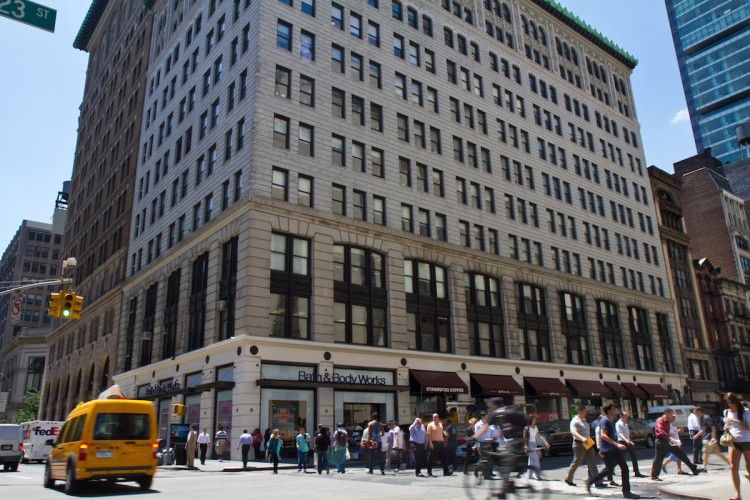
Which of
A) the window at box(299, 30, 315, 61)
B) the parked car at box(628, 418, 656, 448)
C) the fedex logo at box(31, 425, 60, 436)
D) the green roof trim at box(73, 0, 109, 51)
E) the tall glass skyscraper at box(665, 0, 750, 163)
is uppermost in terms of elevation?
the tall glass skyscraper at box(665, 0, 750, 163)

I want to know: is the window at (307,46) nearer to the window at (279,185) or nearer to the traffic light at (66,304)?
the window at (279,185)

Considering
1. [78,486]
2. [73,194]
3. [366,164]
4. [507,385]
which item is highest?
[73,194]

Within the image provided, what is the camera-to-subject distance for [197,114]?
43.2 m

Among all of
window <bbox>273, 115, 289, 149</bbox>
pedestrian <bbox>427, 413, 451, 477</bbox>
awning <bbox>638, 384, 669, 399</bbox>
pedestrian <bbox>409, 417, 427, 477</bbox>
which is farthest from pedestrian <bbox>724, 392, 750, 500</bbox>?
awning <bbox>638, 384, 669, 399</bbox>

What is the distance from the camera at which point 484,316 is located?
43.2 meters

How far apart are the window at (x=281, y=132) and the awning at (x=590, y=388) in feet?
95.6

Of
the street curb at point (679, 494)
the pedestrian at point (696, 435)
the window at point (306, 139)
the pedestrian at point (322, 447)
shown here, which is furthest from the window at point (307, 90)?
the street curb at point (679, 494)

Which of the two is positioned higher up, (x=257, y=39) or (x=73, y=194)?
(x=73, y=194)

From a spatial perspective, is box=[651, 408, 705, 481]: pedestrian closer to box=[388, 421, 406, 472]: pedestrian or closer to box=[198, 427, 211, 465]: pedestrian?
box=[388, 421, 406, 472]: pedestrian

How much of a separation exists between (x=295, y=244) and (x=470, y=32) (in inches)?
1103

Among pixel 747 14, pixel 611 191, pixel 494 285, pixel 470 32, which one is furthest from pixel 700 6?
pixel 494 285

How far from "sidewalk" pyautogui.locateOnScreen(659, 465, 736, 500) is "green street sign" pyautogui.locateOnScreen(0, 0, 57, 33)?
16.1 meters

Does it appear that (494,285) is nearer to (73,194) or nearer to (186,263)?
(186,263)

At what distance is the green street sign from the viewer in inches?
462
